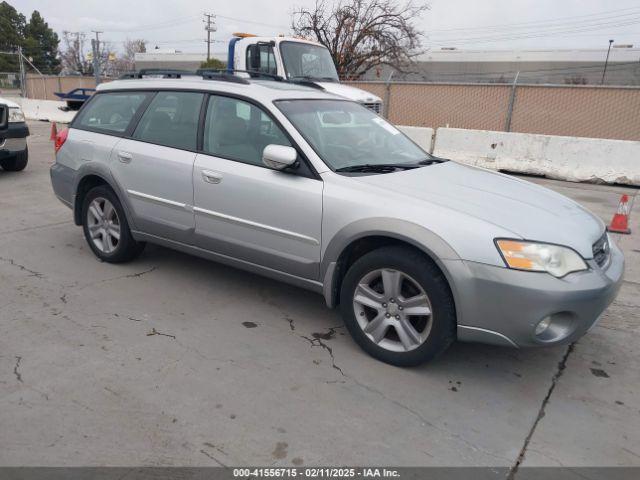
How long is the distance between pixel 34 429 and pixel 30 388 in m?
0.41

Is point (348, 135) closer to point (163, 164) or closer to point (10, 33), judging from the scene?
point (163, 164)

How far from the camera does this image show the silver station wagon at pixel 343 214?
295 centimetres

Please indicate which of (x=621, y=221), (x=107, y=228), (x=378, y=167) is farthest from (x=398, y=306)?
(x=621, y=221)

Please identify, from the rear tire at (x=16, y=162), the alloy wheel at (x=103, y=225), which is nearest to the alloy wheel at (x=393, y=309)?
the alloy wheel at (x=103, y=225)

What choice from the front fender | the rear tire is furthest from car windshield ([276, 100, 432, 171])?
the rear tire

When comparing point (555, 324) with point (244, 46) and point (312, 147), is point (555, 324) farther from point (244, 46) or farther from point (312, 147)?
point (244, 46)

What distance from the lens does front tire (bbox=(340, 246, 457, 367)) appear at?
10.1 ft

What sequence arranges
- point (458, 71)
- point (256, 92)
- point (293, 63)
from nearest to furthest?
point (256, 92)
point (293, 63)
point (458, 71)

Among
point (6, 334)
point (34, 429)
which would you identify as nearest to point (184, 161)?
point (6, 334)

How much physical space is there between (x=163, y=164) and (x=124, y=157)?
509mm

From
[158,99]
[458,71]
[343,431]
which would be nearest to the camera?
[343,431]

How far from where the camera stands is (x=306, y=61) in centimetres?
1035

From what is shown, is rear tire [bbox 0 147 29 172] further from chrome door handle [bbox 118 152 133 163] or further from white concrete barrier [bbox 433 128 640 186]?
white concrete barrier [bbox 433 128 640 186]

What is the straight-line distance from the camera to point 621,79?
44.6 meters
